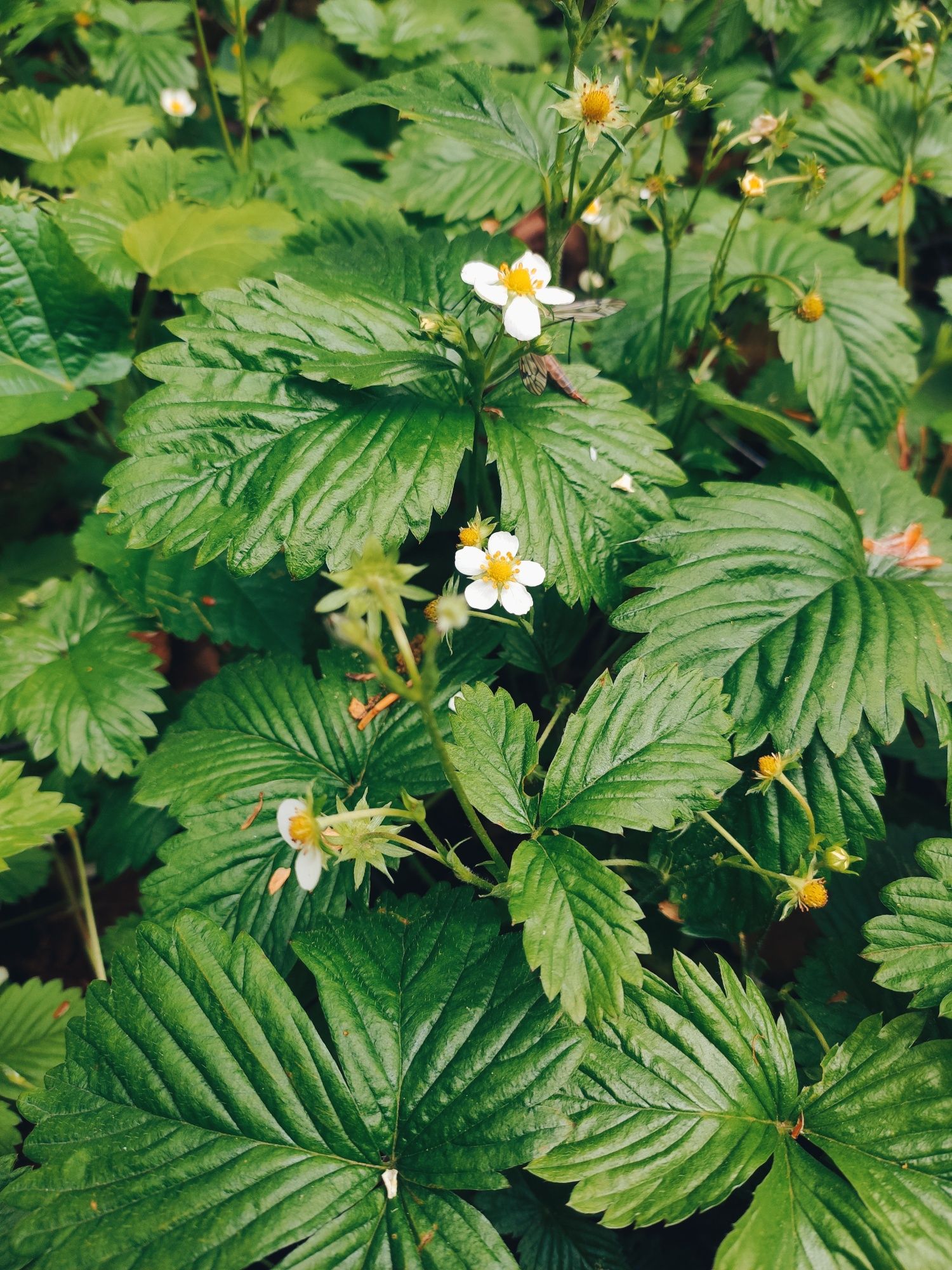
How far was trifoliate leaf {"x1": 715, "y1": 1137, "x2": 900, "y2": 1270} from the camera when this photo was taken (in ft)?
3.87

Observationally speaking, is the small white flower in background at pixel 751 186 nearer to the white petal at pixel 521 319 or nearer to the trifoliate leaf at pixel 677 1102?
the white petal at pixel 521 319

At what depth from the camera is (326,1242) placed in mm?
1198

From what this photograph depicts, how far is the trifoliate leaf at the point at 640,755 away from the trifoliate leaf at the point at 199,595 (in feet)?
2.75

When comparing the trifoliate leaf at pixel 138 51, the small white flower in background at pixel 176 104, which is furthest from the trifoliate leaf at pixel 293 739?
the trifoliate leaf at pixel 138 51

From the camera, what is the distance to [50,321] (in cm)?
209

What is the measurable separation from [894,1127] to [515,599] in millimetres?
1030

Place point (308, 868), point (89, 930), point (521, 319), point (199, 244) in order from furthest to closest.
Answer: point (199, 244) → point (89, 930) → point (521, 319) → point (308, 868)

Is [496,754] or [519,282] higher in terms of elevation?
[519,282]

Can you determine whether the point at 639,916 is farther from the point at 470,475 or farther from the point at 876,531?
the point at 876,531

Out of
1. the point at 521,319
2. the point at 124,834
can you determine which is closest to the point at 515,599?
the point at 521,319

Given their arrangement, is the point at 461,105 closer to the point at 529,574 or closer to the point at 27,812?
the point at 529,574

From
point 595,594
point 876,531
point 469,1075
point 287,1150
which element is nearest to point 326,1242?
point 287,1150

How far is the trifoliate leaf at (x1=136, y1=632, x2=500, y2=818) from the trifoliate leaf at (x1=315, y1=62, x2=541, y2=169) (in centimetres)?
95

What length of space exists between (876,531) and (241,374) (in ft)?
4.57
